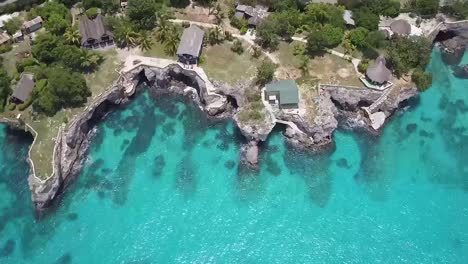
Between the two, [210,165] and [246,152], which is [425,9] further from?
[210,165]

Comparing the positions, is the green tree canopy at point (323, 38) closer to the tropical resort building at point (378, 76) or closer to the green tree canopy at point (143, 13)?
the tropical resort building at point (378, 76)

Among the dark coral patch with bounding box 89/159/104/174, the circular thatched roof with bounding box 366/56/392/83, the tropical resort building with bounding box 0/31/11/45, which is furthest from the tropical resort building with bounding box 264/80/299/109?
the tropical resort building with bounding box 0/31/11/45

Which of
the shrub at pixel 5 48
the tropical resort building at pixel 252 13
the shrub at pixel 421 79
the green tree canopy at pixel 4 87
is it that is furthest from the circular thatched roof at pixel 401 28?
the shrub at pixel 5 48

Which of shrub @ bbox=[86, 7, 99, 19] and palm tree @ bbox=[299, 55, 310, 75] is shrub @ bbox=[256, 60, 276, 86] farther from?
shrub @ bbox=[86, 7, 99, 19]

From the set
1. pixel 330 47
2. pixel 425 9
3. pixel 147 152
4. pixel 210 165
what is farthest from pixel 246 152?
pixel 425 9

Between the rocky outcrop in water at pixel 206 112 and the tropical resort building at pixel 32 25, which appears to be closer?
the rocky outcrop in water at pixel 206 112

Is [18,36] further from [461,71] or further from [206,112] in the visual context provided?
[461,71]
